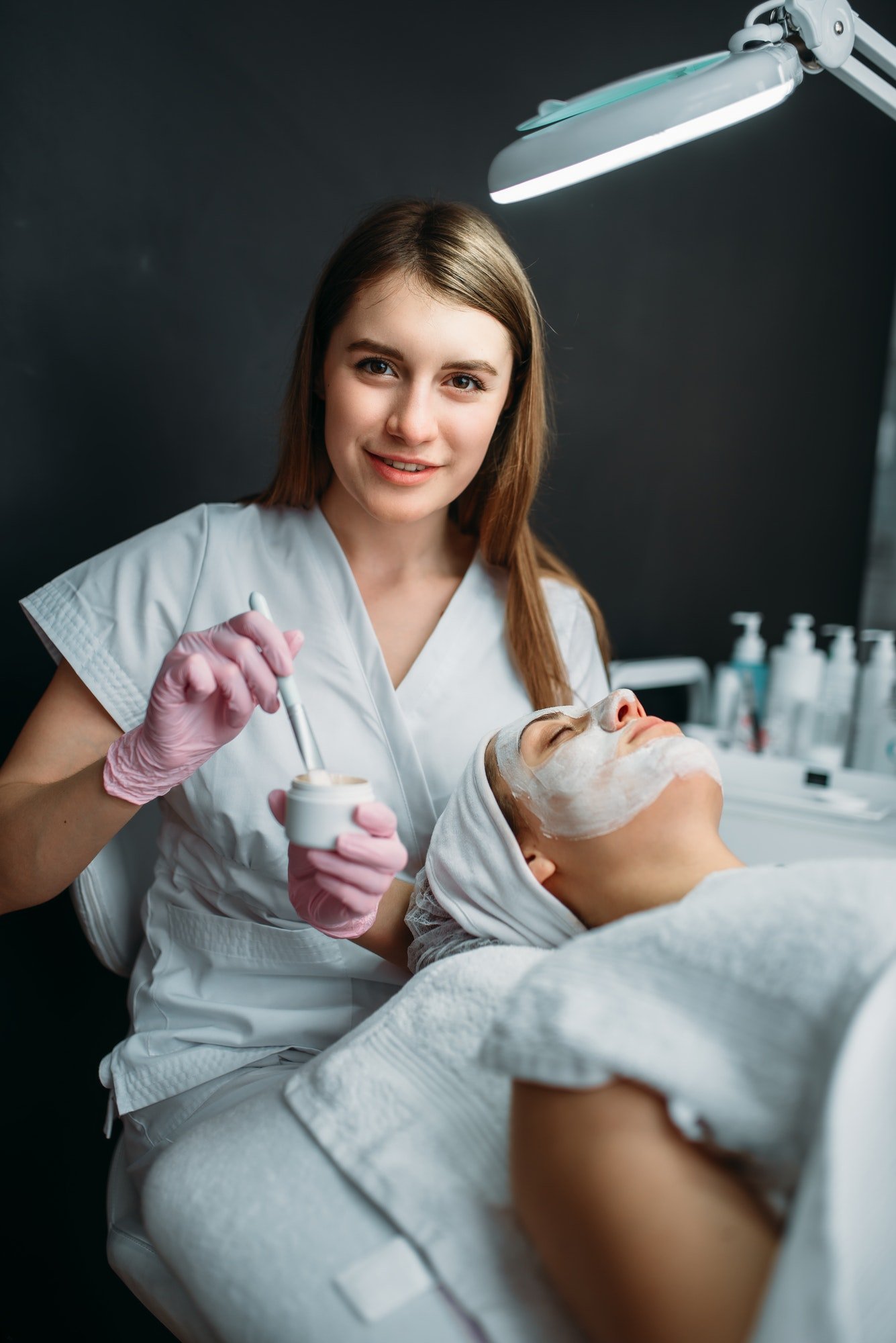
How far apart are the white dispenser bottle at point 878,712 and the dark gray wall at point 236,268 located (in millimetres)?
622

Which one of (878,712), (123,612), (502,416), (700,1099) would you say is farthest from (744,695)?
(700,1099)

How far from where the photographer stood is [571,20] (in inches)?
82.0

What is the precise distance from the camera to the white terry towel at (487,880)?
1.06 meters

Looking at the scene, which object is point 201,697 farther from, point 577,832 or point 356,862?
point 577,832

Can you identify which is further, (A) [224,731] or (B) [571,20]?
(B) [571,20]

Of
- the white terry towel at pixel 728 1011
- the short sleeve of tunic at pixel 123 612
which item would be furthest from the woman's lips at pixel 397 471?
the white terry towel at pixel 728 1011

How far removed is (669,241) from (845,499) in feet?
3.20

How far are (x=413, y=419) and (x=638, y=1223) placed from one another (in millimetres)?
912

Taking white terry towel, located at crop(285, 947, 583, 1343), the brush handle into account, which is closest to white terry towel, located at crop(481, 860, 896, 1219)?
white terry towel, located at crop(285, 947, 583, 1343)

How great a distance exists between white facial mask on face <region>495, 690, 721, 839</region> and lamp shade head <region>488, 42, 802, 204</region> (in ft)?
1.83

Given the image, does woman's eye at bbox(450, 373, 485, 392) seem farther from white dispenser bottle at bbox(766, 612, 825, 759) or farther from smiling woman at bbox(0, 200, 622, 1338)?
white dispenser bottle at bbox(766, 612, 825, 759)

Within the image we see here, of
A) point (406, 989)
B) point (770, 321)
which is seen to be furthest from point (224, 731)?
point (770, 321)

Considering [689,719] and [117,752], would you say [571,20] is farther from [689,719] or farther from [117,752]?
[117,752]

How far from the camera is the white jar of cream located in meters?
0.90
